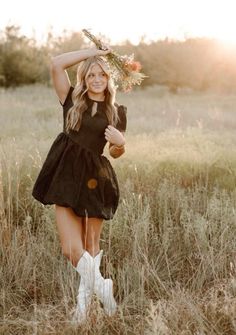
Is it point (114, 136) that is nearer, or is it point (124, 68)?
point (114, 136)

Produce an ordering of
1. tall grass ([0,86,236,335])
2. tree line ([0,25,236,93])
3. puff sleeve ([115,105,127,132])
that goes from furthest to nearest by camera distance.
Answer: tree line ([0,25,236,93])
puff sleeve ([115,105,127,132])
tall grass ([0,86,236,335])

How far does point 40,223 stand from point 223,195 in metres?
1.75

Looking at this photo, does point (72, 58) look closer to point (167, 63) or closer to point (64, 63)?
point (64, 63)

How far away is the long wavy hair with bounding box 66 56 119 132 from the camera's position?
4008 mm

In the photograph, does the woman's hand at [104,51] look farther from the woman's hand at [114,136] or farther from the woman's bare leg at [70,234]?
the woman's bare leg at [70,234]

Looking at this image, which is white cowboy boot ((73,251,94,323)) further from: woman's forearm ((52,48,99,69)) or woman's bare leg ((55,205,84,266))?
woman's forearm ((52,48,99,69))

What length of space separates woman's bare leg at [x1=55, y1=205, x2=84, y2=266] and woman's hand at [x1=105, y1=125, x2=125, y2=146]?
562 mm

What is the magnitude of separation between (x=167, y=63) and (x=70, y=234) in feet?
85.9

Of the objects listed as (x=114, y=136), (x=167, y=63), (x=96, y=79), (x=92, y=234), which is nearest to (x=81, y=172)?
(x=114, y=136)

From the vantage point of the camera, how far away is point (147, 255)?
462 cm

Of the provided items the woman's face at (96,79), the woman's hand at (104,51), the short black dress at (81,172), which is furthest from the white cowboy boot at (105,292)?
the woman's hand at (104,51)

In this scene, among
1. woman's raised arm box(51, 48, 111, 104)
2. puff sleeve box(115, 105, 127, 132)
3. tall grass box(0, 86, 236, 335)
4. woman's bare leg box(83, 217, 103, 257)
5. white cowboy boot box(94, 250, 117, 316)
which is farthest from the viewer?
puff sleeve box(115, 105, 127, 132)

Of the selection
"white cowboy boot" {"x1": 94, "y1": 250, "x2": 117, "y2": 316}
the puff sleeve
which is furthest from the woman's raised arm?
"white cowboy boot" {"x1": 94, "y1": 250, "x2": 117, "y2": 316}

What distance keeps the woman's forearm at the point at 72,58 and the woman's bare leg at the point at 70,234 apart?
988 millimetres
